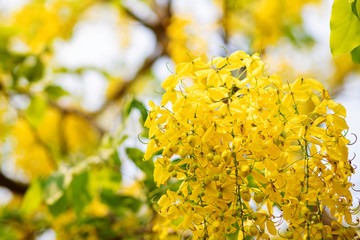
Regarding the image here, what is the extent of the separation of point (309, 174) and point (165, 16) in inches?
88.5

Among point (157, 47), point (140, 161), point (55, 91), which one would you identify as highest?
point (140, 161)

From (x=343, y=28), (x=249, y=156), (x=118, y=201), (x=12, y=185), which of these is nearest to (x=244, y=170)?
(x=249, y=156)

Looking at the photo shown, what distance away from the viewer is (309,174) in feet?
2.13

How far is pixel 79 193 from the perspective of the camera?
3.99 ft

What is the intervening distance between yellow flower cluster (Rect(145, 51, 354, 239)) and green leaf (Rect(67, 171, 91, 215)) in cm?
60

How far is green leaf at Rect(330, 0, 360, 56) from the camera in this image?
67 centimetres

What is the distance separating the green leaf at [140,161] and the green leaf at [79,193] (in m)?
0.30

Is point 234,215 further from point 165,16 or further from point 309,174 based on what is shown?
point 165,16

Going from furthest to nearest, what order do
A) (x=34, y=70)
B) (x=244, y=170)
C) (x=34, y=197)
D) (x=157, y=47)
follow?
1. (x=157, y=47)
2. (x=34, y=70)
3. (x=34, y=197)
4. (x=244, y=170)

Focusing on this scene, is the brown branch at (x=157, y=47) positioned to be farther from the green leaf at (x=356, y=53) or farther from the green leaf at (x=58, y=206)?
the green leaf at (x=356, y=53)

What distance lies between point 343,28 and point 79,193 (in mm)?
943

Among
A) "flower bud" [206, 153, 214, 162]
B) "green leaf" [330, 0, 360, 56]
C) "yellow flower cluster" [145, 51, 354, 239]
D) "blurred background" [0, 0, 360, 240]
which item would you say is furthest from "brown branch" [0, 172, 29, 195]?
"green leaf" [330, 0, 360, 56]

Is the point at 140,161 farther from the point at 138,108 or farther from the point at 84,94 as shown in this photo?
the point at 84,94

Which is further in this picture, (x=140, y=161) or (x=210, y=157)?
(x=140, y=161)
